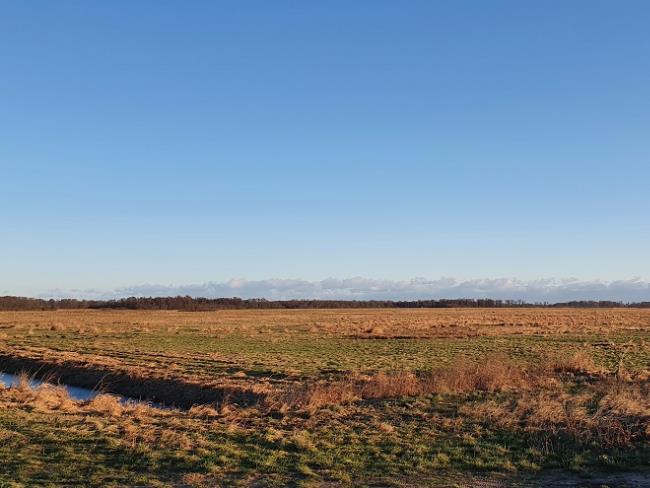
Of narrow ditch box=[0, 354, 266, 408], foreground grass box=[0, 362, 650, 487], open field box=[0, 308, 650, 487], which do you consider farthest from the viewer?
narrow ditch box=[0, 354, 266, 408]

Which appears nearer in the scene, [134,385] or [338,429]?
[338,429]

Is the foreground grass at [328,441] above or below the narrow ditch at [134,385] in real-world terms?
above

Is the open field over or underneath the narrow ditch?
over

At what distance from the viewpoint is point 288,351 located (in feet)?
121

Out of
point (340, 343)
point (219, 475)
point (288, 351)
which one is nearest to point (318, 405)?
point (219, 475)

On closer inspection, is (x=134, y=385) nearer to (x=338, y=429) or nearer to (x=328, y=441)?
(x=338, y=429)

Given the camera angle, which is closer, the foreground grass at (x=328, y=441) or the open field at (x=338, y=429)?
the foreground grass at (x=328, y=441)

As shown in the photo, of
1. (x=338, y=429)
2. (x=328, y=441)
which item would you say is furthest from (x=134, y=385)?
(x=328, y=441)

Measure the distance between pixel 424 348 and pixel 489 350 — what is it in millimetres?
3965

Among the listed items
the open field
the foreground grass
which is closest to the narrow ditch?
the open field

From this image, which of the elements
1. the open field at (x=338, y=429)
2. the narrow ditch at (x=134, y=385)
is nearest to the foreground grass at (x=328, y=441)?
the open field at (x=338, y=429)

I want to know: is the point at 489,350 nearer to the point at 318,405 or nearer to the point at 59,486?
the point at 318,405

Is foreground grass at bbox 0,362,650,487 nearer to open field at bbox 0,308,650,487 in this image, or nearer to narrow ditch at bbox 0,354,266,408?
open field at bbox 0,308,650,487

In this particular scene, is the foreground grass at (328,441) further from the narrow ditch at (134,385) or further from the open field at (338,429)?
the narrow ditch at (134,385)
